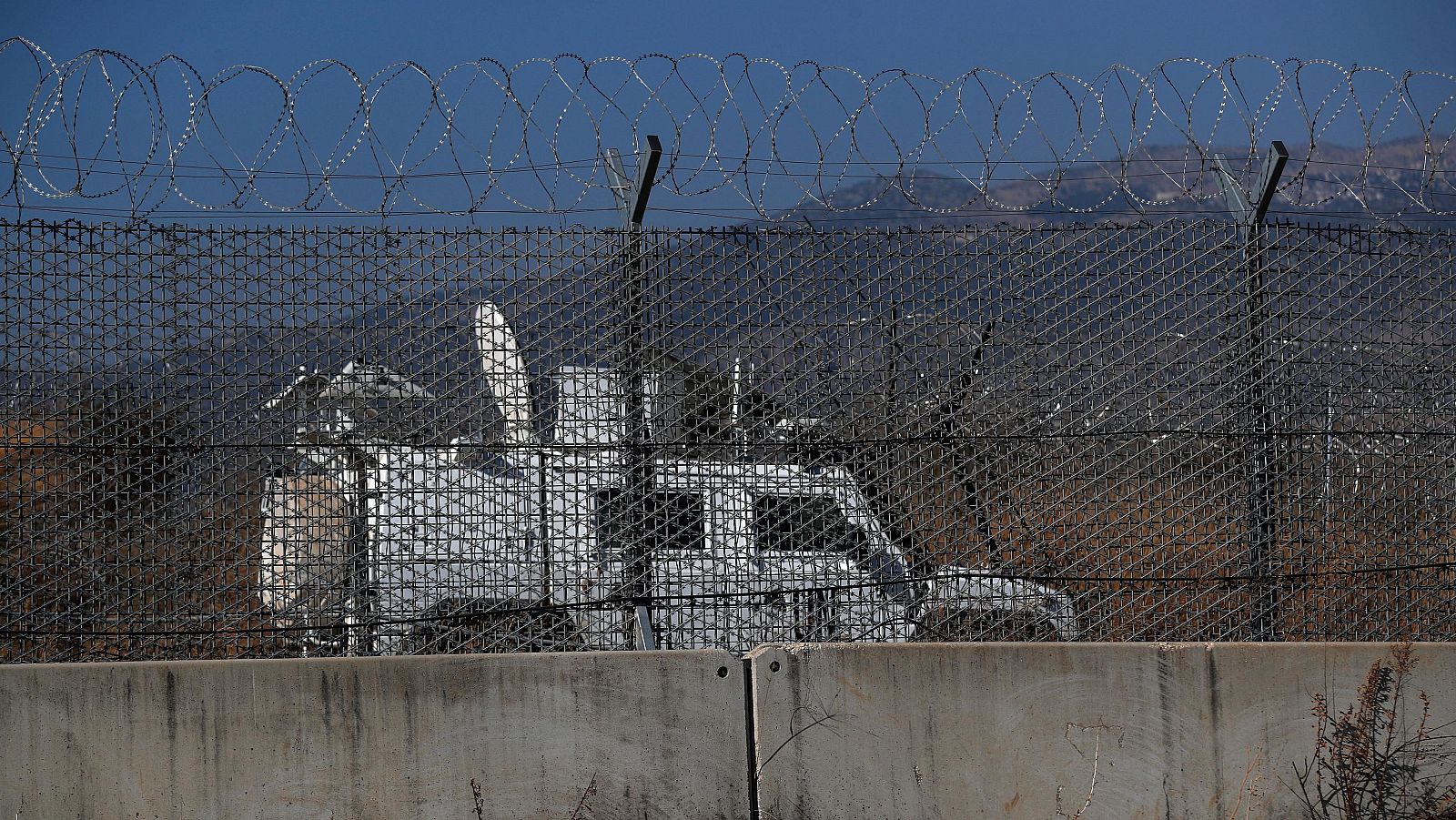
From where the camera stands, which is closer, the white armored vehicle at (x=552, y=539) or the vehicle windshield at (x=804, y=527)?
the white armored vehicle at (x=552, y=539)

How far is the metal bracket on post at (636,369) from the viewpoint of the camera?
629 cm

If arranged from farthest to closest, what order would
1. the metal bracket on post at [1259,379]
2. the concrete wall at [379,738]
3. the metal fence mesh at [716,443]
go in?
the metal bracket on post at [1259,379], the metal fence mesh at [716,443], the concrete wall at [379,738]

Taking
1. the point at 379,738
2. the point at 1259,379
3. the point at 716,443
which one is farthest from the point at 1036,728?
the point at 379,738

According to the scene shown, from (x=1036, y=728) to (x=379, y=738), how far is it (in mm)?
2716

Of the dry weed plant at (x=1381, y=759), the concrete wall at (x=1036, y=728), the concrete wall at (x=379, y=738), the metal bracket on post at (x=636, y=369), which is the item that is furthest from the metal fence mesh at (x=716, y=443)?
the dry weed plant at (x=1381, y=759)

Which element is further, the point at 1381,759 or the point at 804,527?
the point at 804,527

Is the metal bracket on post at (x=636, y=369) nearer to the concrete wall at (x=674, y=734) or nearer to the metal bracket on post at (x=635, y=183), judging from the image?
the metal bracket on post at (x=635, y=183)

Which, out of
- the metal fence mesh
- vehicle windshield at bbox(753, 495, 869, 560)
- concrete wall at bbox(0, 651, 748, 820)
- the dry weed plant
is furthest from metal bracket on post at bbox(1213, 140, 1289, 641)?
concrete wall at bbox(0, 651, 748, 820)

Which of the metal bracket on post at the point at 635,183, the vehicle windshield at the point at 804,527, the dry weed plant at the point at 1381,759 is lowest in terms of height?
the dry weed plant at the point at 1381,759

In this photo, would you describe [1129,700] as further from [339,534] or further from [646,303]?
[339,534]

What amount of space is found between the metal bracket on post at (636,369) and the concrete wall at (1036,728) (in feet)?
3.51

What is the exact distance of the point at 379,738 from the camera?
5.34 m

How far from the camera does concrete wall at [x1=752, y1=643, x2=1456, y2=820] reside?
537 centimetres

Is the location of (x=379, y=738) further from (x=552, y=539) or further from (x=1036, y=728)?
(x=1036, y=728)
